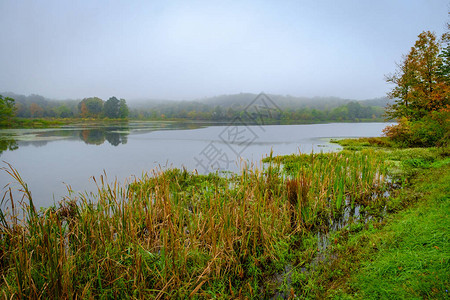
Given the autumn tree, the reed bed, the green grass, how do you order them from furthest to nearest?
the autumn tree
the reed bed
the green grass

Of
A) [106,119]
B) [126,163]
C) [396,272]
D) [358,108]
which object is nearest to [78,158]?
[126,163]

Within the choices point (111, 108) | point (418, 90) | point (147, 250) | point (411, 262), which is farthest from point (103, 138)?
point (111, 108)

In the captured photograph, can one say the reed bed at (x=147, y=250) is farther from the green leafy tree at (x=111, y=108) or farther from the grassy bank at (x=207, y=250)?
the green leafy tree at (x=111, y=108)

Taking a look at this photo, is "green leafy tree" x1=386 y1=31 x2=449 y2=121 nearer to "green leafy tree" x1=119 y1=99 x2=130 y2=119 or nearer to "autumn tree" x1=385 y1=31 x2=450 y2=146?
"autumn tree" x1=385 y1=31 x2=450 y2=146

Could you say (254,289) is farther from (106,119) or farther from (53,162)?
(106,119)

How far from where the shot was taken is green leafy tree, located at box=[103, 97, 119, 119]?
57.8 m

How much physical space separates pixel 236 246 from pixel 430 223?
8.77 feet

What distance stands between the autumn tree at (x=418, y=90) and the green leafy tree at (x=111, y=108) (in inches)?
2279

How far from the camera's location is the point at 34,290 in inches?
79.4

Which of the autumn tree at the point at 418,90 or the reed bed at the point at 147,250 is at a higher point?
the autumn tree at the point at 418,90

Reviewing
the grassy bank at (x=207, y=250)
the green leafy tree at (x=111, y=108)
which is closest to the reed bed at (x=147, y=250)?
the grassy bank at (x=207, y=250)

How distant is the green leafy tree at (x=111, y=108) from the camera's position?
57772 mm

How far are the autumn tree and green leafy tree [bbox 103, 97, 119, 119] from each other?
57.9 m

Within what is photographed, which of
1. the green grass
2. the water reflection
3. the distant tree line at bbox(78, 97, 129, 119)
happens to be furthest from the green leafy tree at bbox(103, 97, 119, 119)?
the green grass
